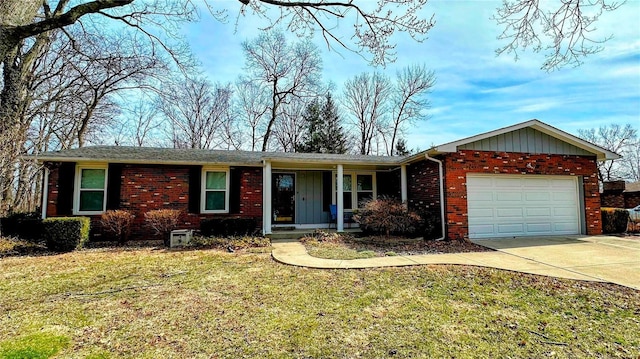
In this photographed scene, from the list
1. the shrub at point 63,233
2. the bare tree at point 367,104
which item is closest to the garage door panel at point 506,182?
the shrub at point 63,233

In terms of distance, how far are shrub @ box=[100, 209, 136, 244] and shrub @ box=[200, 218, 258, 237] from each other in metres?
2.02

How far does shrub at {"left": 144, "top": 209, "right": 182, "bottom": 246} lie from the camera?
28.5ft

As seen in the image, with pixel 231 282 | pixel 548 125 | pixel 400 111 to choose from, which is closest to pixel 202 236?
pixel 231 282

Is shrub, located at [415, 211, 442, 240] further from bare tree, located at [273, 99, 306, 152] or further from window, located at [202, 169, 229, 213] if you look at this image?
bare tree, located at [273, 99, 306, 152]

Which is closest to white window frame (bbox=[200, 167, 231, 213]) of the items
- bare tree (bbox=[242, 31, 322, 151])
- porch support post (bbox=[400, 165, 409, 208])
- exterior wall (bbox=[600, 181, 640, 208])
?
porch support post (bbox=[400, 165, 409, 208])

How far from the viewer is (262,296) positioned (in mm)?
4262

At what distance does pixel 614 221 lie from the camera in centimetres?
1036

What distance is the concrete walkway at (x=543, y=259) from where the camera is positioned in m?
5.27

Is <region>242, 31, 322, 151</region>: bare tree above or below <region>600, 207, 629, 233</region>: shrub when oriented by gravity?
above

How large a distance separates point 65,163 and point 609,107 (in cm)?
1630

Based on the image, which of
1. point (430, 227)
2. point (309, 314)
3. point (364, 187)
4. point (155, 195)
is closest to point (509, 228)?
point (430, 227)

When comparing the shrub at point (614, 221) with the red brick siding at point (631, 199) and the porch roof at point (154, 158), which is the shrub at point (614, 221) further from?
the red brick siding at point (631, 199)

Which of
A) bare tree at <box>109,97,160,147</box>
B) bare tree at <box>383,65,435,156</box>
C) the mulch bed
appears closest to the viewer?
the mulch bed

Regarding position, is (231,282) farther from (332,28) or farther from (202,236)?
(332,28)
